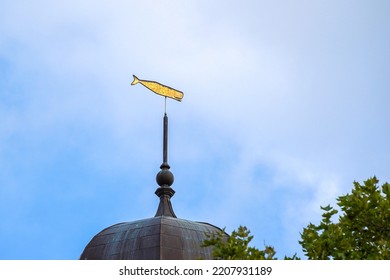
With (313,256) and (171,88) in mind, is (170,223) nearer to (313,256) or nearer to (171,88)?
(171,88)

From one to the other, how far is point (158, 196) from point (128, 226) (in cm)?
348

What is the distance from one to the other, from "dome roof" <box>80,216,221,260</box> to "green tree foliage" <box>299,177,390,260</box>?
52.0 ft

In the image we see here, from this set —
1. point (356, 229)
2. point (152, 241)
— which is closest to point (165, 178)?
point (152, 241)

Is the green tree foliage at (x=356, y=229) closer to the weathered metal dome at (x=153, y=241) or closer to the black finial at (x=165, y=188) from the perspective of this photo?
the weathered metal dome at (x=153, y=241)

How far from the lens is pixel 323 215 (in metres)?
30.0

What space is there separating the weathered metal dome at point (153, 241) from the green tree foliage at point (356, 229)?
15.7m

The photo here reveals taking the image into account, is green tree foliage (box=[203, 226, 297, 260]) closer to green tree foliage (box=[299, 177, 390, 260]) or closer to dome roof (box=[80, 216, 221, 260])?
green tree foliage (box=[299, 177, 390, 260])

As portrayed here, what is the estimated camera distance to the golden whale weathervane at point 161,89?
5253 centimetres

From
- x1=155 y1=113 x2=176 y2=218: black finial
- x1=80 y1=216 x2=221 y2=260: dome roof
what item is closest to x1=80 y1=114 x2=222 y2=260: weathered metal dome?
x1=80 y1=216 x2=221 y2=260: dome roof

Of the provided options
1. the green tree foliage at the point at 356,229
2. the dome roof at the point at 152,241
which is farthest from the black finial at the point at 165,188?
the green tree foliage at the point at 356,229
